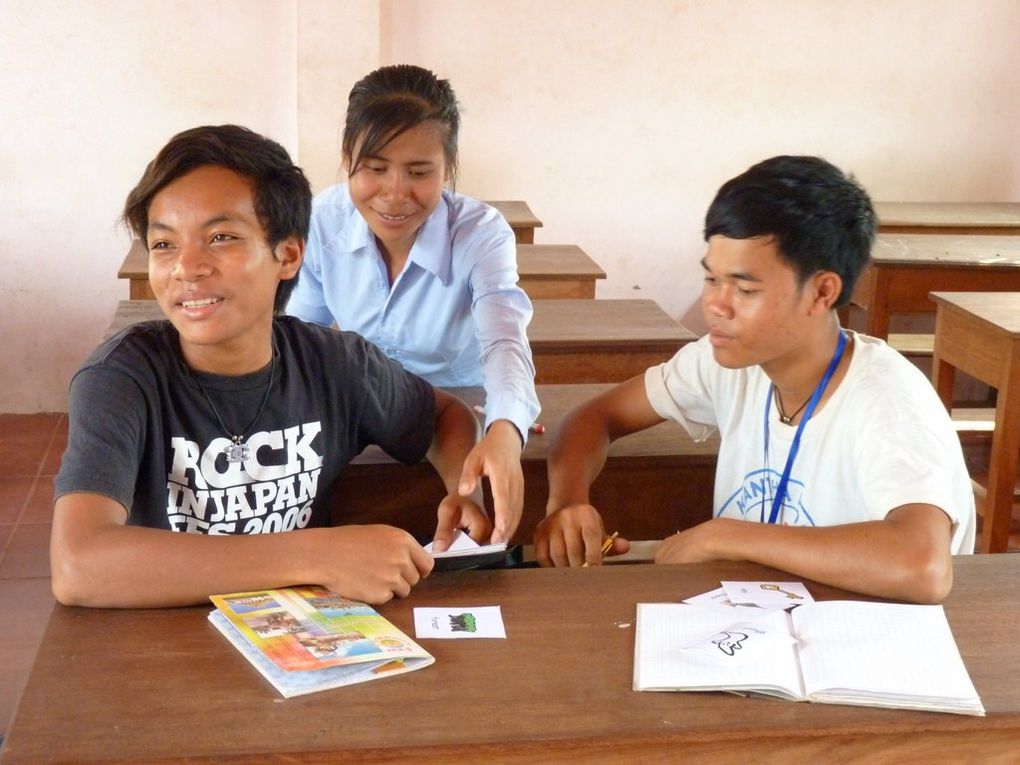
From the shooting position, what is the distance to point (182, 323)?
1.54 m

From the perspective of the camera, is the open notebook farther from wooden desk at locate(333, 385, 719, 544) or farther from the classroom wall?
the classroom wall

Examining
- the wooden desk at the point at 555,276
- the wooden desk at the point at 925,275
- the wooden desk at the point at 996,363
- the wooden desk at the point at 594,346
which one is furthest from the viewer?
the wooden desk at the point at 925,275

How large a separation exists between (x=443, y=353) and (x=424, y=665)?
1.19m

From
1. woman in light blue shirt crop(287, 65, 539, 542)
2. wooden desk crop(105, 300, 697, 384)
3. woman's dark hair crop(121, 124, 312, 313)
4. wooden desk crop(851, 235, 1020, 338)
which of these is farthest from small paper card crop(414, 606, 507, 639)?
wooden desk crop(851, 235, 1020, 338)

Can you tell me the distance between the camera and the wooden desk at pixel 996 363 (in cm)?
320

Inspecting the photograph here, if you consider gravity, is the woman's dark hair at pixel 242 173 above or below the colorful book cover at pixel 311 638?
above

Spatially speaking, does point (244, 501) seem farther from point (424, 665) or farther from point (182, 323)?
point (424, 665)

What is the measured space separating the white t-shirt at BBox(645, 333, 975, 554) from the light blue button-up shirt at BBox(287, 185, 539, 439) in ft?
1.16

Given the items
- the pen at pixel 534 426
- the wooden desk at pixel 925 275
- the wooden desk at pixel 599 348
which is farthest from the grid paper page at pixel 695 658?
the wooden desk at pixel 925 275

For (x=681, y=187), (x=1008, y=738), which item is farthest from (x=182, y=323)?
(x=681, y=187)

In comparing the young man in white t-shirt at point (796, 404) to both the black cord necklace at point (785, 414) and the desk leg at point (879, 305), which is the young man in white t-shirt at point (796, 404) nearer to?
the black cord necklace at point (785, 414)

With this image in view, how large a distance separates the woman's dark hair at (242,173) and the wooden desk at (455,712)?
56cm

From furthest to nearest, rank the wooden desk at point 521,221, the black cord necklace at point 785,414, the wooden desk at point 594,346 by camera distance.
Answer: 1. the wooden desk at point 521,221
2. the wooden desk at point 594,346
3. the black cord necklace at point 785,414

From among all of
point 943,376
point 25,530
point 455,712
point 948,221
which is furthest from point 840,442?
point 948,221
